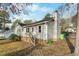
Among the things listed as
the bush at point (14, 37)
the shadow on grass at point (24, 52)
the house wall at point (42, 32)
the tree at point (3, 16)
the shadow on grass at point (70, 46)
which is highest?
the tree at point (3, 16)

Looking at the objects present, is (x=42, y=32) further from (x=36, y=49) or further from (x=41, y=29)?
(x=36, y=49)

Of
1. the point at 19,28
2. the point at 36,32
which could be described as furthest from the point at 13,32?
the point at 36,32

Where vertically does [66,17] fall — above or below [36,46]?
above

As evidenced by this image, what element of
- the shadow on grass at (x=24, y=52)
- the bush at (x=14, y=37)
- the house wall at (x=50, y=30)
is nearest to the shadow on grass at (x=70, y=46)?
the house wall at (x=50, y=30)

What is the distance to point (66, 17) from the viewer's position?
2014mm

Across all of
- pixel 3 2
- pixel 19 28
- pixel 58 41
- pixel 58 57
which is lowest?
pixel 58 57

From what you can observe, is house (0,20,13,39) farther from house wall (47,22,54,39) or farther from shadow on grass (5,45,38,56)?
house wall (47,22,54,39)

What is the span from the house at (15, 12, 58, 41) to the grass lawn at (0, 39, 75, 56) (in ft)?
0.25

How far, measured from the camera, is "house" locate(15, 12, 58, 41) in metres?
2.01

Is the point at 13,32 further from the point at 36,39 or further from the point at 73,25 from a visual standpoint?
the point at 73,25

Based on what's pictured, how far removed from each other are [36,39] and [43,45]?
0.09 m

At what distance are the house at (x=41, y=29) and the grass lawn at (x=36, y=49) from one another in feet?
0.25

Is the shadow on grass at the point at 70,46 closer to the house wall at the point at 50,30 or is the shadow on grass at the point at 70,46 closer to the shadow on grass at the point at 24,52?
the house wall at the point at 50,30

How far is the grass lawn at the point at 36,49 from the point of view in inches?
79.2
